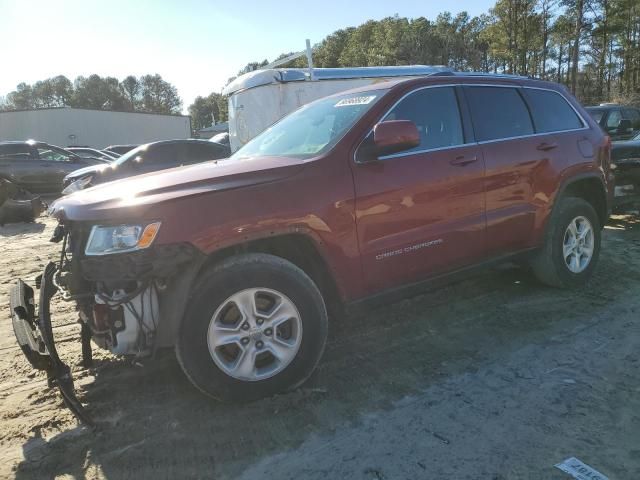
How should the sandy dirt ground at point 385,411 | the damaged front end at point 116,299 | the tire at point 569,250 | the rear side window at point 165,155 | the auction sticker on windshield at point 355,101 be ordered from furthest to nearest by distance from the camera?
1. the rear side window at point 165,155
2. the tire at point 569,250
3. the auction sticker on windshield at point 355,101
4. the damaged front end at point 116,299
5. the sandy dirt ground at point 385,411

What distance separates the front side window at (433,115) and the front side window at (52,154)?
1325 cm

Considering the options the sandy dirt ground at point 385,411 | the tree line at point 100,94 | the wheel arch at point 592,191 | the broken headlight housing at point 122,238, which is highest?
the tree line at point 100,94

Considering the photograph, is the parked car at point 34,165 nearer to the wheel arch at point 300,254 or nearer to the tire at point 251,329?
the wheel arch at point 300,254

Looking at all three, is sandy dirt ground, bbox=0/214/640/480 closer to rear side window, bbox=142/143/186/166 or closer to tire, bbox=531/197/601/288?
tire, bbox=531/197/601/288

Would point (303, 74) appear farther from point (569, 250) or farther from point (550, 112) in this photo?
point (569, 250)

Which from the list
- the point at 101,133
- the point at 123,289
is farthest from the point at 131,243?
the point at 101,133

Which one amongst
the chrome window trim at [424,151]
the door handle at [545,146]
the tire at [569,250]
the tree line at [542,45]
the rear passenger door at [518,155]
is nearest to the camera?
the chrome window trim at [424,151]

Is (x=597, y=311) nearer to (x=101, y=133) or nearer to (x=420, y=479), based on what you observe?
(x=420, y=479)

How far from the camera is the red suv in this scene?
2.66m

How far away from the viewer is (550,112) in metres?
4.57

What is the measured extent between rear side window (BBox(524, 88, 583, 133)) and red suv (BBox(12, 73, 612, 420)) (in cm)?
5

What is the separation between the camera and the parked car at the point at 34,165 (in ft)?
44.7

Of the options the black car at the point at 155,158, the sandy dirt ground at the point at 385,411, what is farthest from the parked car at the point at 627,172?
the black car at the point at 155,158

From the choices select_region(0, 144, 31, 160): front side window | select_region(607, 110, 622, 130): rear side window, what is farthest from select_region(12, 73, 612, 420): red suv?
select_region(0, 144, 31, 160): front side window
